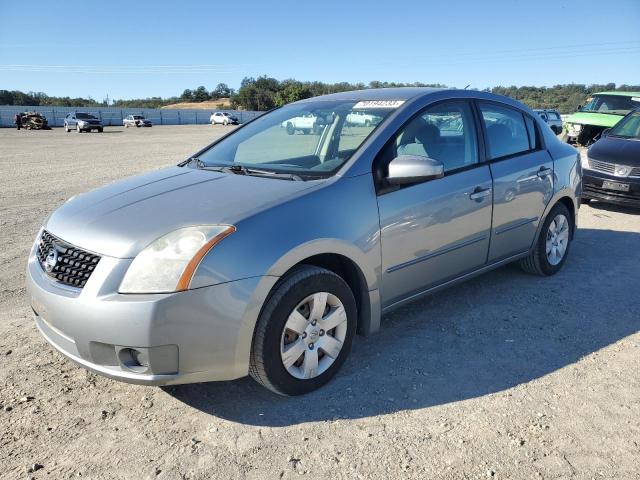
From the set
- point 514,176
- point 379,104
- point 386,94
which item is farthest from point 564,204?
point 379,104

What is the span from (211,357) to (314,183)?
1.13 metres

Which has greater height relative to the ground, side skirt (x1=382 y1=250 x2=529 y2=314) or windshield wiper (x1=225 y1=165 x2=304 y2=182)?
windshield wiper (x1=225 y1=165 x2=304 y2=182)

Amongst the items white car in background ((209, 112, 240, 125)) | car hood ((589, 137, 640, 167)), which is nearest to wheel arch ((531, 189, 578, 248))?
car hood ((589, 137, 640, 167))

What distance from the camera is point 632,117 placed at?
8.75 metres

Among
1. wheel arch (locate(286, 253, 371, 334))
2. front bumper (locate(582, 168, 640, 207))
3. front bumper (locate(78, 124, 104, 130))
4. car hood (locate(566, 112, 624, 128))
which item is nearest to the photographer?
wheel arch (locate(286, 253, 371, 334))

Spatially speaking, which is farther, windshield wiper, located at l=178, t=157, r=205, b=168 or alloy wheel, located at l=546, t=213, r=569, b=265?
alloy wheel, located at l=546, t=213, r=569, b=265

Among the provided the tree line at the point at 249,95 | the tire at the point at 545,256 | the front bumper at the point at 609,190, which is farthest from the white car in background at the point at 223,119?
the tire at the point at 545,256

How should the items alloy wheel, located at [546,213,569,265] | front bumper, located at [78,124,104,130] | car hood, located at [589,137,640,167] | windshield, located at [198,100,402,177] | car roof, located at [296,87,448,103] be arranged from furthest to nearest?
front bumper, located at [78,124,104,130] < car hood, located at [589,137,640,167] < alloy wheel, located at [546,213,569,265] < car roof, located at [296,87,448,103] < windshield, located at [198,100,402,177]

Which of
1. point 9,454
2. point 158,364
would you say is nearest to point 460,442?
point 158,364

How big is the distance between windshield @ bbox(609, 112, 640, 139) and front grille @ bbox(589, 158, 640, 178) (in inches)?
41.4

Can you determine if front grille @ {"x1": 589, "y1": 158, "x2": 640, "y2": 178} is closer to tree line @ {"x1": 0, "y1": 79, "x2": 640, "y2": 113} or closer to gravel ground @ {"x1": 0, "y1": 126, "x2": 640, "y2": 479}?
gravel ground @ {"x1": 0, "y1": 126, "x2": 640, "y2": 479}

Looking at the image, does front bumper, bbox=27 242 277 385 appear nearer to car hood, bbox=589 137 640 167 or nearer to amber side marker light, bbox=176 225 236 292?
amber side marker light, bbox=176 225 236 292

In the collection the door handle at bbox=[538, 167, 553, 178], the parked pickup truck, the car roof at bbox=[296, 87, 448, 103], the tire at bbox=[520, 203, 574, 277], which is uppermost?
the car roof at bbox=[296, 87, 448, 103]

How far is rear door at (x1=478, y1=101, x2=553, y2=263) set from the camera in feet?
13.0
